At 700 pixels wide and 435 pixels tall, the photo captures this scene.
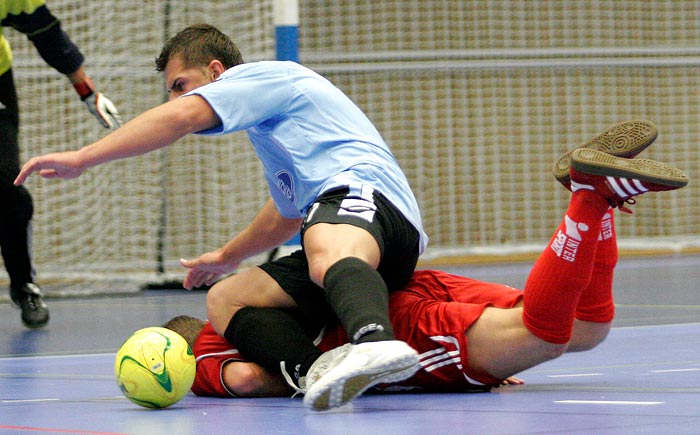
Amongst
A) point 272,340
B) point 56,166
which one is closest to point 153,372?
point 272,340

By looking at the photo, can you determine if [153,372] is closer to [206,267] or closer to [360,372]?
[360,372]

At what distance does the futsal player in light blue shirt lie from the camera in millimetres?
2779

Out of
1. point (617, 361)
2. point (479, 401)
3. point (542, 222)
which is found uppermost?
point (479, 401)

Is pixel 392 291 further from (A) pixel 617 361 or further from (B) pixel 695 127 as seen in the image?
(B) pixel 695 127

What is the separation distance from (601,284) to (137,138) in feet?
3.80

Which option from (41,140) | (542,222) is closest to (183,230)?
(41,140)

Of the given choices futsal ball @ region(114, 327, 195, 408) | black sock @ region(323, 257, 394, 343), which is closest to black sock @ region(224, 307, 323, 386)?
futsal ball @ region(114, 327, 195, 408)

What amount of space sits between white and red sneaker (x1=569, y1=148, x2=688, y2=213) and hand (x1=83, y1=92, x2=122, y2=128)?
3.30 m

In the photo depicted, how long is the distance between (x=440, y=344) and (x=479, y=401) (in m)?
0.22

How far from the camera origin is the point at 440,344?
9.75ft

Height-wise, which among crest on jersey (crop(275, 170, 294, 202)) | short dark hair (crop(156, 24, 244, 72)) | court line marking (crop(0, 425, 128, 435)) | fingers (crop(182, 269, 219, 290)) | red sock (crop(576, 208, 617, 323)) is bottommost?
fingers (crop(182, 269, 219, 290))

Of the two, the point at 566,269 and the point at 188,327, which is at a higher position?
the point at 566,269

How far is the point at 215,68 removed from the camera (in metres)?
3.31

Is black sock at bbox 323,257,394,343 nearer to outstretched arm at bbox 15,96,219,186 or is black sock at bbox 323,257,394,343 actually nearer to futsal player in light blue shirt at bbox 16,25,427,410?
futsal player in light blue shirt at bbox 16,25,427,410
